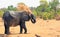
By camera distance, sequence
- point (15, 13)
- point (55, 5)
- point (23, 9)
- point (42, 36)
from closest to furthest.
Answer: point (42, 36) < point (15, 13) < point (23, 9) < point (55, 5)

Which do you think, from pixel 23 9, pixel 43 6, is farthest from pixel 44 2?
pixel 23 9

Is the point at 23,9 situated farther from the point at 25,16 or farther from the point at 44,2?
the point at 44,2

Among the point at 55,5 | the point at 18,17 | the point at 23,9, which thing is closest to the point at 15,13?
the point at 18,17

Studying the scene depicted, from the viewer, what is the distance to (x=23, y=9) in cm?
1357

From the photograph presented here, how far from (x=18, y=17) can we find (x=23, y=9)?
126cm

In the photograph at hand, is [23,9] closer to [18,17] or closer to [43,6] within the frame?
[18,17]

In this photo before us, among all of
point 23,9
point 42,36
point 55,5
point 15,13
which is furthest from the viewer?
point 55,5

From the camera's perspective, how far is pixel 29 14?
42.4 feet

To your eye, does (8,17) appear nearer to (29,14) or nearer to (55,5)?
(29,14)

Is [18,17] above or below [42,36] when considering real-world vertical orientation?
above

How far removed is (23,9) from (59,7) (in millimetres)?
29692

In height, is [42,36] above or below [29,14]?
below

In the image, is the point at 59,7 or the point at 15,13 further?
the point at 59,7

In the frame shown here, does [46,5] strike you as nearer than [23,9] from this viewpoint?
No
